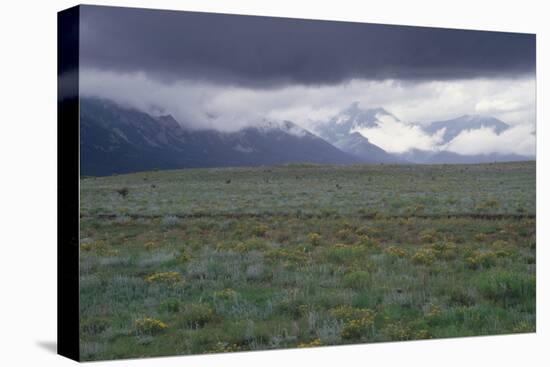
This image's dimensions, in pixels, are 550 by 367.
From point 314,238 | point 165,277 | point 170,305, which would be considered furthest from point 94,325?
point 314,238

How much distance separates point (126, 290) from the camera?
1636 cm

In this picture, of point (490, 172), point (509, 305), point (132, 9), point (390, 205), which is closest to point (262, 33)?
point (132, 9)

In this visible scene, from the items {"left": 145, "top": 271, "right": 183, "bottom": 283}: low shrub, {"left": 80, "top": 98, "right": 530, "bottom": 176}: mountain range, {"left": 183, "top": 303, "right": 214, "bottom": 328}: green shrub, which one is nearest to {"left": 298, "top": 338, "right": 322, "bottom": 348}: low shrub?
{"left": 183, "top": 303, "right": 214, "bottom": 328}: green shrub

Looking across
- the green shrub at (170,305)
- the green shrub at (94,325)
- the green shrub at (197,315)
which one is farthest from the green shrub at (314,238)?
the green shrub at (94,325)

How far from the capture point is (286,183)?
59.5 feet

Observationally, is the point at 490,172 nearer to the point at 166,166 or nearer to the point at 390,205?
the point at 390,205

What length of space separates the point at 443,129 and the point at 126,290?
8.04m

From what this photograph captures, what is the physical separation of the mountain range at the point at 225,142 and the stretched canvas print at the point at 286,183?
0.04 metres

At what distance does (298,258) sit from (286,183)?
155 cm

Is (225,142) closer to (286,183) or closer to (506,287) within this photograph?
(286,183)

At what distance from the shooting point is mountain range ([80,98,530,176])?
52.8ft

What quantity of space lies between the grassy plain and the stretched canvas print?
0.04 metres

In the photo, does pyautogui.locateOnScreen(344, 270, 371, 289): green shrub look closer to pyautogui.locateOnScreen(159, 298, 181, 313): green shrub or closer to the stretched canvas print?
the stretched canvas print

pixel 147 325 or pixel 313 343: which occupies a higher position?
pixel 147 325
